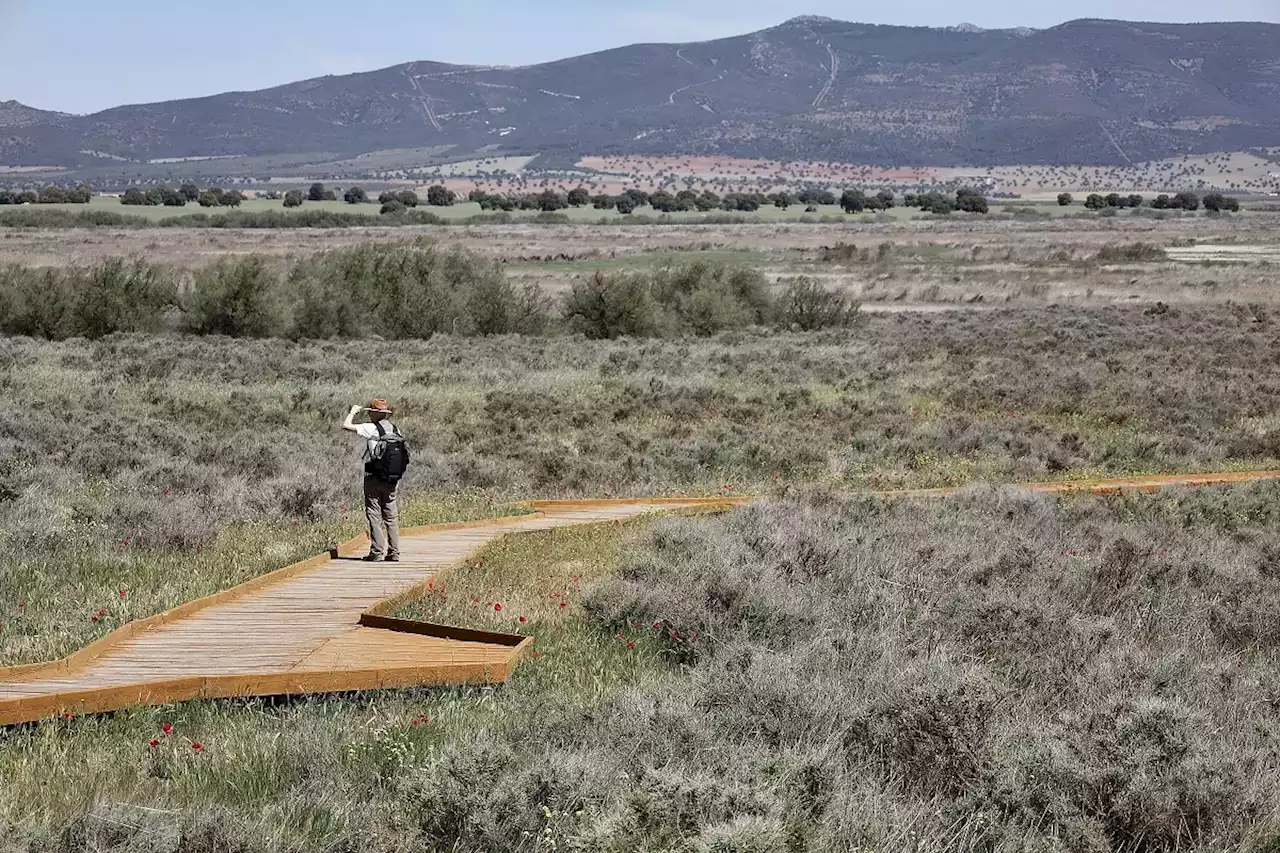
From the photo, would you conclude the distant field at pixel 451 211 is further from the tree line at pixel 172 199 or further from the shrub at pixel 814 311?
the shrub at pixel 814 311

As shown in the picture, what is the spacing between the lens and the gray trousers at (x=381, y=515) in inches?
418

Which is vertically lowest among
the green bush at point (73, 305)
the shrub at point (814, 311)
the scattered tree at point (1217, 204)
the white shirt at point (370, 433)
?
the shrub at point (814, 311)

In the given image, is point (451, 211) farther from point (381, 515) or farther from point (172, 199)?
point (381, 515)

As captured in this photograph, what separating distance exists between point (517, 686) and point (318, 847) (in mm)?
2525

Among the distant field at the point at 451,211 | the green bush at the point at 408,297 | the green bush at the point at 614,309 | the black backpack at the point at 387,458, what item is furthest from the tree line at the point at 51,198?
the black backpack at the point at 387,458

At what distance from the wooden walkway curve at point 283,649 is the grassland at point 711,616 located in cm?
16

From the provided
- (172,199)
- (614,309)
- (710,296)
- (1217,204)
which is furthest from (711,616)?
(1217,204)

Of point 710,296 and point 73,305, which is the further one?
point 710,296

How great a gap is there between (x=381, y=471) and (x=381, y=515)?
531 mm

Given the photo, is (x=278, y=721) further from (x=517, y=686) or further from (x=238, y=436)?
(x=238, y=436)

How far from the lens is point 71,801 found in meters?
5.23

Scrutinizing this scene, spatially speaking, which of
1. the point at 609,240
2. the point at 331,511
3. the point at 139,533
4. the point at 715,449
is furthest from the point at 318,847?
the point at 609,240

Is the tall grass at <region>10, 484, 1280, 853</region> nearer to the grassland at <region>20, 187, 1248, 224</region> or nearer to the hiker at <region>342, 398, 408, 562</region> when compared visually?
the hiker at <region>342, 398, 408, 562</region>

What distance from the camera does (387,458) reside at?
1048cm
